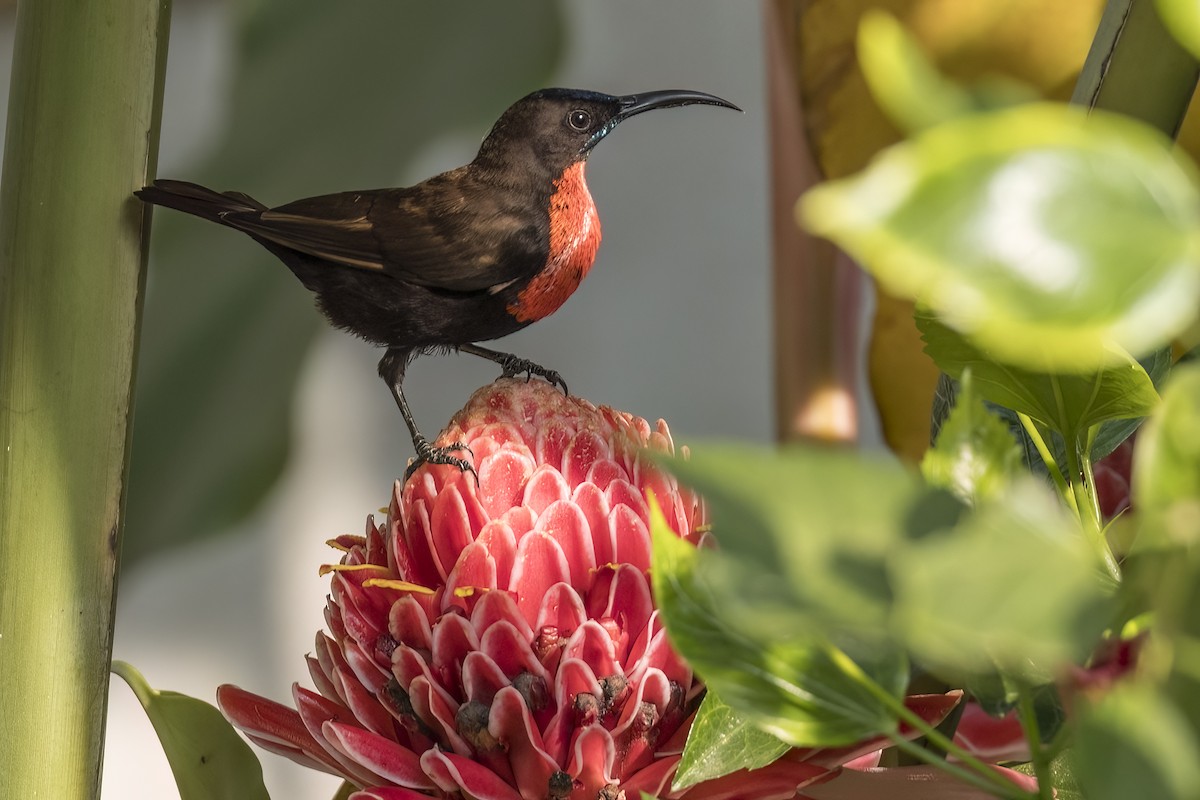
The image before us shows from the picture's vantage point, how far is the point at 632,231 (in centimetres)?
57

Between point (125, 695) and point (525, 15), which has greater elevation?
point (525, 15)

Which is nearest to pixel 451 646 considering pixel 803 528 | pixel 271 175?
pixel 803 528

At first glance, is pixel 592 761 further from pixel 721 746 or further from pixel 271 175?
pixel 271 175

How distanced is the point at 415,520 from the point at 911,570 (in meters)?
0.13

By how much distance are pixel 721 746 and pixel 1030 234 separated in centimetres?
10

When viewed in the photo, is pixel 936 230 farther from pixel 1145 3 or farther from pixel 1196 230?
pixel 1145 3

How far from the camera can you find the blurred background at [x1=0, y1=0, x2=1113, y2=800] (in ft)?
1.67

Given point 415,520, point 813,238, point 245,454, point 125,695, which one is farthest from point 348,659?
point 125,695

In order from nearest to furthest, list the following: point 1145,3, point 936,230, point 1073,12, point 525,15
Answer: point 936,230
point 1145,3
point 1073,12
point 525,15

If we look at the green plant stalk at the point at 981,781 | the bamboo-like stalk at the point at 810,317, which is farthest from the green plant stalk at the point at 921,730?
the bamboo-like stalk at the point at 810,317

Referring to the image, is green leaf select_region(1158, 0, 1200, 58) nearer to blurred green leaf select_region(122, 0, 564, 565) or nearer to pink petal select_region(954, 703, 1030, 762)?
pink petal select_region(954, 703, 1030, 762)

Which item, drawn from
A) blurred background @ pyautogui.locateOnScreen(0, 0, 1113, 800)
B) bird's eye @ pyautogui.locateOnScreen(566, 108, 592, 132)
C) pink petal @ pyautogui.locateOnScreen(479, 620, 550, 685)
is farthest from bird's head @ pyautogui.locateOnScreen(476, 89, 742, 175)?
blurred background @ pyautogui.locateOnScreen(0, 0, 1113, 800)

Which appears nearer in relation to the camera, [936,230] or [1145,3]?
[936,230]

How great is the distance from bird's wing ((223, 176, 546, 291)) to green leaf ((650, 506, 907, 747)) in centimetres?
12
